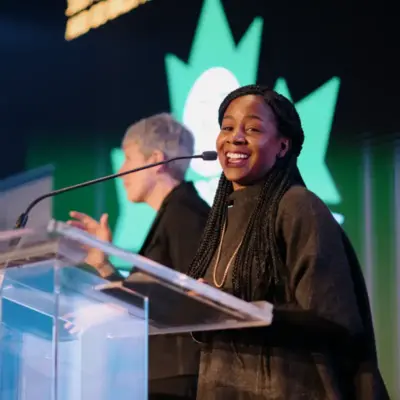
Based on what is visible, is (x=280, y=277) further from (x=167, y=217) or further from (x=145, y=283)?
(x=167, y=217)

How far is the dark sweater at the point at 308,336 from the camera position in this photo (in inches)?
58.4

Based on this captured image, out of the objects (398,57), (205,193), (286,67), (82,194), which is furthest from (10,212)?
(398,57)

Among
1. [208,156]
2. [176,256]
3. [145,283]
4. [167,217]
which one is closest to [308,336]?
[145,283]

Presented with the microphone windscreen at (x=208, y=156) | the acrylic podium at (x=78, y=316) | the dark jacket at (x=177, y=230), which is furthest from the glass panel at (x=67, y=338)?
the dark jacket at (x=177, y=230)

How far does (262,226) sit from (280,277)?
12 centimetres

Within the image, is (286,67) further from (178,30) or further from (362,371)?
(362,371)

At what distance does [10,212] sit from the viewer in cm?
344

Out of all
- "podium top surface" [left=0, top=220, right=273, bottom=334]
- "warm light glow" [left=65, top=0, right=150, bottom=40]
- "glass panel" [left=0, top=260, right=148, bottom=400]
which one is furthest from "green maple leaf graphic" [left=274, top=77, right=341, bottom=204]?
"glass panel" [left=0, top=260, right=148, bottom=400]

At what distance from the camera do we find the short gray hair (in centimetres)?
286

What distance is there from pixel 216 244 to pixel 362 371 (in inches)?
16.3

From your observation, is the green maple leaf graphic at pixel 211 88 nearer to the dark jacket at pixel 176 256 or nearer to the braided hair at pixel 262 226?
the dark jacket at pixel 176 256

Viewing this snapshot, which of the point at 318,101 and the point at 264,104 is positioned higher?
the point at 318,101

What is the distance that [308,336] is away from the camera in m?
1.49

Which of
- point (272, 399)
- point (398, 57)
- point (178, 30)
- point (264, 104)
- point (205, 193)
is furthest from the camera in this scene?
point (178, 30)
